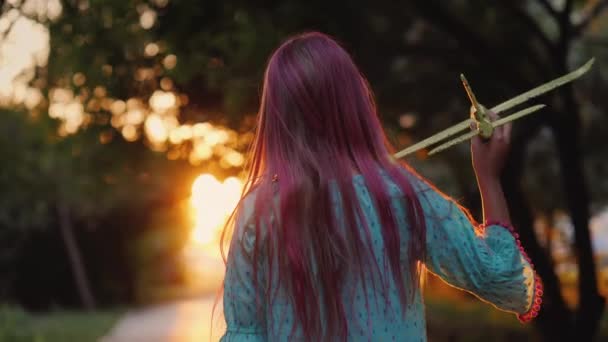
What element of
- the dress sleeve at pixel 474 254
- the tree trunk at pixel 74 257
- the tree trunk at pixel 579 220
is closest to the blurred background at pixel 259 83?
the tree trunk at pixel 579 220

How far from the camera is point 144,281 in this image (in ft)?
86.6

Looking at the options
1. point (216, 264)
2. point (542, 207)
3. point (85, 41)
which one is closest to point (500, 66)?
point (85, 41)

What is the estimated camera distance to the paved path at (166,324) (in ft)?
50.2

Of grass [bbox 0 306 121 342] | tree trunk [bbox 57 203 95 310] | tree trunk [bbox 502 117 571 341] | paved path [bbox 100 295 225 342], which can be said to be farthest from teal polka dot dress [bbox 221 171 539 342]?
tree trunk [bbox 57 203 95 310]

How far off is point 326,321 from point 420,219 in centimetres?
29

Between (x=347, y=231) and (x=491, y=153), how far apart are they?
335 millimetres

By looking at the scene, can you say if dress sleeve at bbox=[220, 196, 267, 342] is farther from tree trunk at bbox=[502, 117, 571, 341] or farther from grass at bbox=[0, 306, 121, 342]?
grass at bbox=[0, 306, 121, 342]

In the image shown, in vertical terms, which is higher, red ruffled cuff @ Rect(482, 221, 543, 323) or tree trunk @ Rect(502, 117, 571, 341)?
tree trunk @ Rect(502, 117, 571, 341)

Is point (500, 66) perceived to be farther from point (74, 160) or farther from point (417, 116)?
point (74, 160)

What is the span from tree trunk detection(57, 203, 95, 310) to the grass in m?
0.93

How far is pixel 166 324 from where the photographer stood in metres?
17.8

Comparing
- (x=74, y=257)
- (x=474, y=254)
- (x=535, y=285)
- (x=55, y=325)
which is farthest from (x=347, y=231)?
(x=74, y=257)

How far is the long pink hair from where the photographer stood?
195cm

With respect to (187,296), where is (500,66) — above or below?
below
